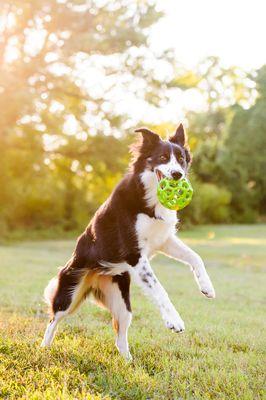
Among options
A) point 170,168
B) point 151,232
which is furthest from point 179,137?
point 151,232

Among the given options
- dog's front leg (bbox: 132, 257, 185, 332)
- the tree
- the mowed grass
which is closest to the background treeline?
the tree

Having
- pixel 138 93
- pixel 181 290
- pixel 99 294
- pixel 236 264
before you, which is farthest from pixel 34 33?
pixel 99 294

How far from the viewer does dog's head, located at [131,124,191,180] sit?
549cm

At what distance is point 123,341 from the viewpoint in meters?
5.59

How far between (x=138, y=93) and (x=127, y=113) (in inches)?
44.1

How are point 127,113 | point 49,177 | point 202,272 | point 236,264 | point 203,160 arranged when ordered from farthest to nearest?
point 203,160 → point 49,177 → point 127,113 → point 236,264 → point 202,272

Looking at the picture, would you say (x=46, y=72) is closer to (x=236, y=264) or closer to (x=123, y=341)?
(x=236, y=264)

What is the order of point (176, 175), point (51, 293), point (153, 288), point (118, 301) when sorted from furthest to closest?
point (51, 293)
point (118, 301)
point (176, 175)
point (153, 288)

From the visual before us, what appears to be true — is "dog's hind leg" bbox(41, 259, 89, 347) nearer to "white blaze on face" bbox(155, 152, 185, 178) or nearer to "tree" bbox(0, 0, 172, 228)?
"white blaze on face" bbox(155, 152, 185, 178)

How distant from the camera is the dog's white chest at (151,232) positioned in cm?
540

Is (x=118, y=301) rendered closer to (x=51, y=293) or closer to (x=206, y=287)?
(x=51, y=293)

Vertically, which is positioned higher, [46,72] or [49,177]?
[46,72]

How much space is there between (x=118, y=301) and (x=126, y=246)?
63cm

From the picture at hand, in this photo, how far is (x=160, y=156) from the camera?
18.5 feet
